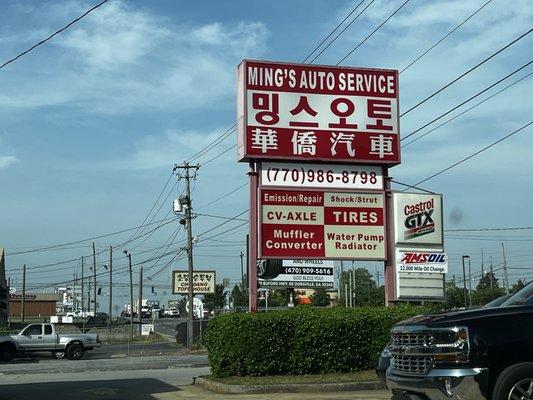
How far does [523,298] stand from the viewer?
9219 mm

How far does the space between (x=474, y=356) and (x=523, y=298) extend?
1.69 m

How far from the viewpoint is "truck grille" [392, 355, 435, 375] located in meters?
8.30

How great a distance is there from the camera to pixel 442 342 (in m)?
8.18

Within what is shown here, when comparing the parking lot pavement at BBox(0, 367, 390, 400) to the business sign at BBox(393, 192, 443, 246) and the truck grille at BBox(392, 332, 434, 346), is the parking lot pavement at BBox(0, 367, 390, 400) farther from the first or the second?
the business sign at BBox(393, 192, 443, 246)

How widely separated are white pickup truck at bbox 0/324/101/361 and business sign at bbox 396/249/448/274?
22303mm

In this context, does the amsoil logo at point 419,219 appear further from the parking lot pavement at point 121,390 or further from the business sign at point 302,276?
the business sign at point 302,276

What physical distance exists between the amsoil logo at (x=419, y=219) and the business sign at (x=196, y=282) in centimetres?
3371

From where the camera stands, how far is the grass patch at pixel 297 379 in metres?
14.3

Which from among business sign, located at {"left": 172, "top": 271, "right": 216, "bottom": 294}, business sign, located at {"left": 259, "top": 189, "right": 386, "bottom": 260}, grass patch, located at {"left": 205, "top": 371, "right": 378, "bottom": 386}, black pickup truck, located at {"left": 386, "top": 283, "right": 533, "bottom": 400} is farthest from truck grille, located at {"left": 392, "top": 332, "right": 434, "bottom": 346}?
business sign, located at {"left": 172, "top": 271, "right": 216, "bottom": 294}

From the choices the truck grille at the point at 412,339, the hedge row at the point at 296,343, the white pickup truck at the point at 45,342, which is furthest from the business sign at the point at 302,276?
the truck grille at the point at 412,339

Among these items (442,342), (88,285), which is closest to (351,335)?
(442,342)

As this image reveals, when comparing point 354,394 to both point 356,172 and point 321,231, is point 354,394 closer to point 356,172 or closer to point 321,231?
point 321,231

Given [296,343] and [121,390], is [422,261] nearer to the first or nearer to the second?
[296,343]

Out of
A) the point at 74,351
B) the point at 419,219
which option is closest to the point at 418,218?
the point at 419,219
